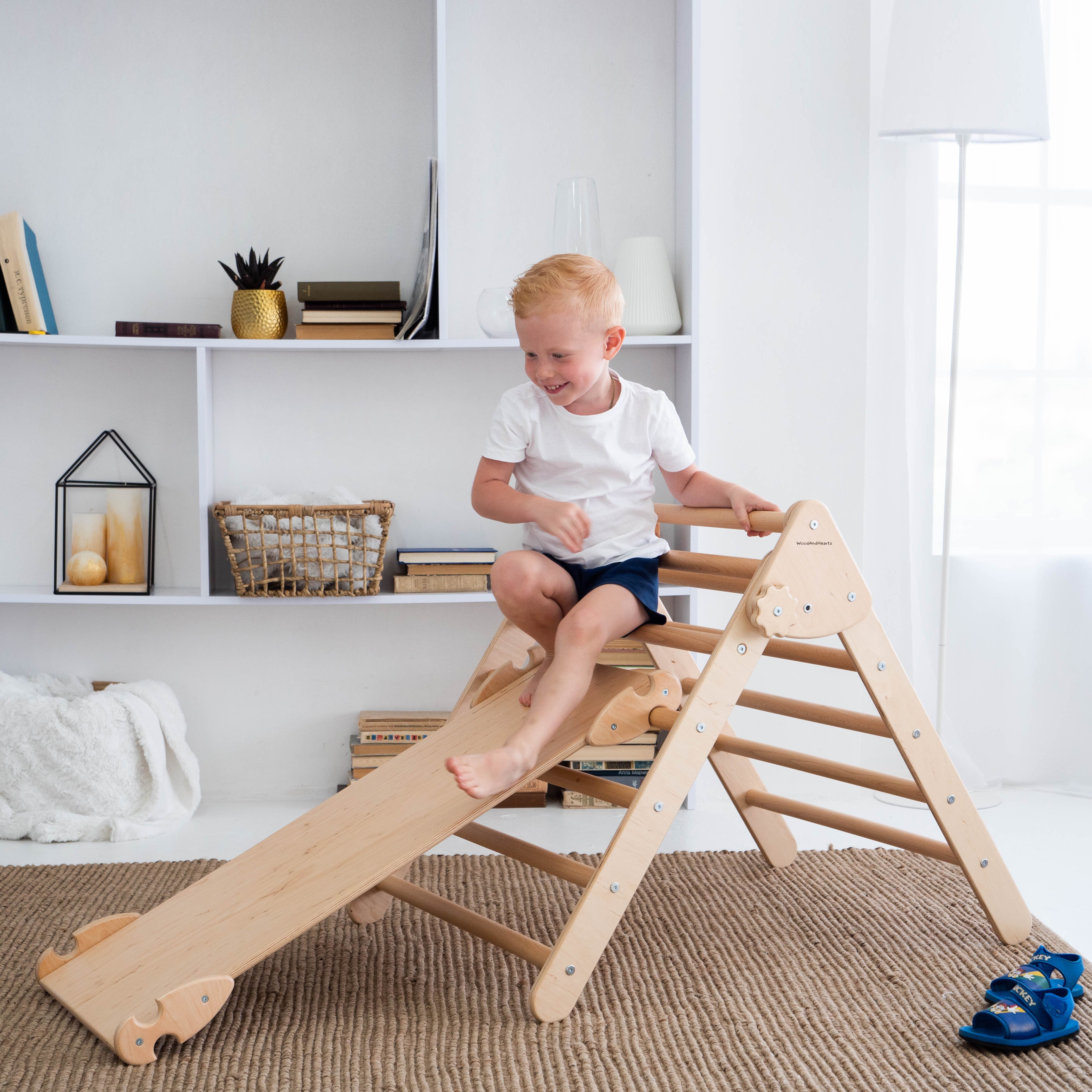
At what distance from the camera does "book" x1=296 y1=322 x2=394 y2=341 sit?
217 cm

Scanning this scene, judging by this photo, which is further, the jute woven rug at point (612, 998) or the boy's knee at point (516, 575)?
the boy's knee at point (516, 575)

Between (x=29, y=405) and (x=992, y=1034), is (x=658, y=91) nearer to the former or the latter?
(x=29, y=405)

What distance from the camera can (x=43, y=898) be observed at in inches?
→ 68.4

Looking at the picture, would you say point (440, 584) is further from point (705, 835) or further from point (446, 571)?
point (705, 835)

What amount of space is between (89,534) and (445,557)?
738 millimetres

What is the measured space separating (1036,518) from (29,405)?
2200 millimetres

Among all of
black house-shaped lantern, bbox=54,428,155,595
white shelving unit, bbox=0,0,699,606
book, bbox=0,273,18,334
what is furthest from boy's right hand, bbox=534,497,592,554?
book, bbox=0,273,18,334

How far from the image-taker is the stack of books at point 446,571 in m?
2.20

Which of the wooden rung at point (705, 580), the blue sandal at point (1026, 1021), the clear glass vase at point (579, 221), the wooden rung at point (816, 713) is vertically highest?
the clear glass vase at point (579, 221)

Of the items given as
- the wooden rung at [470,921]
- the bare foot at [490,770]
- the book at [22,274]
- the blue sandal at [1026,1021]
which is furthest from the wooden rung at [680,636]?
the book at [22,274]

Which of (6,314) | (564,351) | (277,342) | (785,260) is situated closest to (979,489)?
(785,260)

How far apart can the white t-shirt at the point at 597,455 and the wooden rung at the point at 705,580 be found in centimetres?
7

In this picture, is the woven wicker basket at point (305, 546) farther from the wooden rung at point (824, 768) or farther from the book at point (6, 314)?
the wooden rung at point (824, 768)

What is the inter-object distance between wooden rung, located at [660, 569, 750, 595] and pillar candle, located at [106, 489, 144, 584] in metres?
1.16
